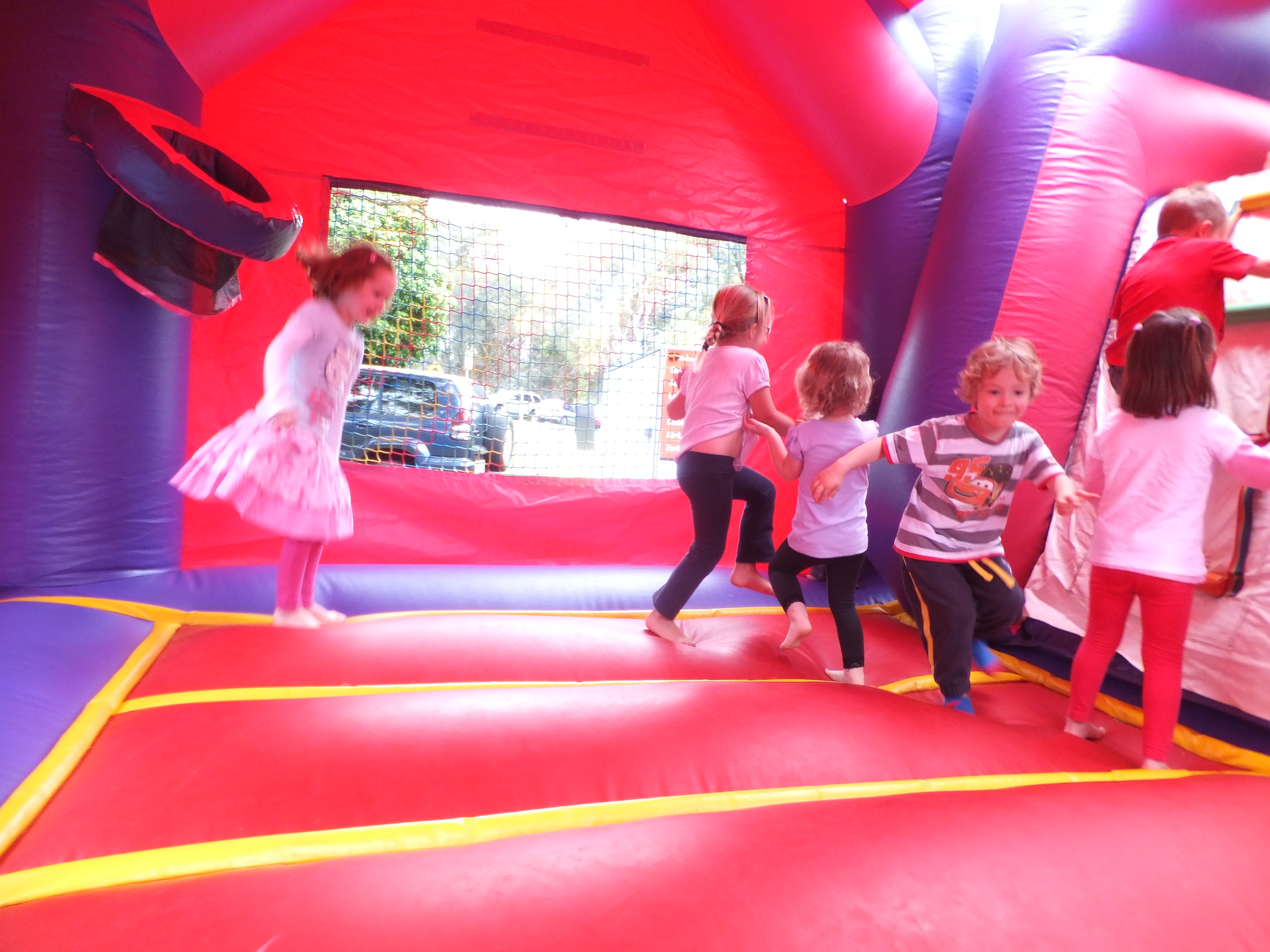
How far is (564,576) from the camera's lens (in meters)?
2.24

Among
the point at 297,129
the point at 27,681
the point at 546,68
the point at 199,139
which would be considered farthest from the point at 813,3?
the point at 27,681

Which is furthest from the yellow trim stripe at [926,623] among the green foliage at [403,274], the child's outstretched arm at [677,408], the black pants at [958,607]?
the green foliage at [403,274]

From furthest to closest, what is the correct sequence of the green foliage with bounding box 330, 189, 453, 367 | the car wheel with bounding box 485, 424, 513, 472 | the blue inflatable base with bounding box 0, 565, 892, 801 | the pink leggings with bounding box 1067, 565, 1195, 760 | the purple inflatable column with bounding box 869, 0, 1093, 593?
the car wheel with bounding box 485, 424, 513, 472 < the green foliage with bounding box 330, 189, 453, 367 < the purple inflatable column with bounding box 869, 0, 1093, 593 < the pink leggings with bounding box 1067, 565, 1195, 760 < the blue inflatable base with bounding box 0, 565, 892, 801

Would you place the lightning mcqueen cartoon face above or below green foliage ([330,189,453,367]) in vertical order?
below

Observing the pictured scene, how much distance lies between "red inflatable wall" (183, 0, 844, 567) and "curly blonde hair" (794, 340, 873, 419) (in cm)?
106

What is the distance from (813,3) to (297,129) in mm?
1687

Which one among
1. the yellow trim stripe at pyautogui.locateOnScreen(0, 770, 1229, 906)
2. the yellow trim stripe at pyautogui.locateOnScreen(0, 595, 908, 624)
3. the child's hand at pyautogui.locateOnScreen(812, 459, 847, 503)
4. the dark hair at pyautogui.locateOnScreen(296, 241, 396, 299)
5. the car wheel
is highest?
the dark hair at pyautogui.locateOnScreen(296, 241, 396, 299)

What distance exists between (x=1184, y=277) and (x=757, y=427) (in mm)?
988

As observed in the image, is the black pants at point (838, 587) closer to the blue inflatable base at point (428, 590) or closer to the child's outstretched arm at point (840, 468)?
the child's outstretched arm at point (840, 468)

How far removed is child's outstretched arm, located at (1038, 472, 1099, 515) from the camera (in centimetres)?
146

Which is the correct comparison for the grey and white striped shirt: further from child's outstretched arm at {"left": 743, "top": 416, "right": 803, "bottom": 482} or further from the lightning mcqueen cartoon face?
child's outstretched arm at {"left": 743, "top": 416, "right": 803, "bottom": 482}

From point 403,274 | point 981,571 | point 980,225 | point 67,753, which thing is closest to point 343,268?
point 403,274

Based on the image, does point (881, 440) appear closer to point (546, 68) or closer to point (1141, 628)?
point (1141, 628)

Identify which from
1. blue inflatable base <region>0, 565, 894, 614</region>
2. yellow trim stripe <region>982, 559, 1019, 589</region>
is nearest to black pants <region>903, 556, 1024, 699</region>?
yellow trim stripe <region>982, 559, 1019, 589</region>
